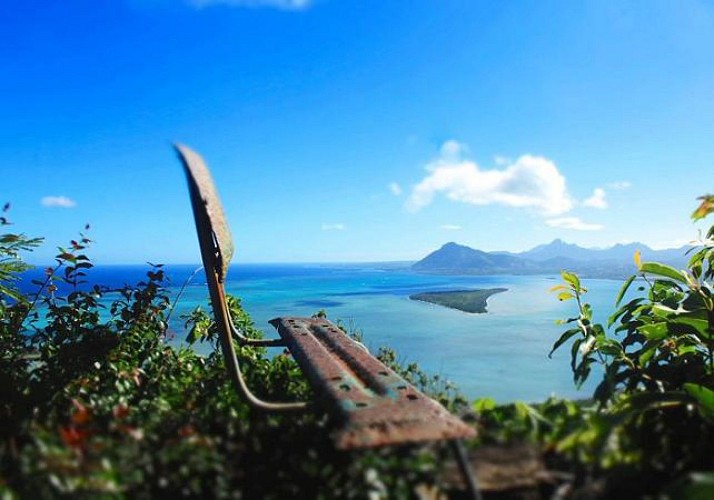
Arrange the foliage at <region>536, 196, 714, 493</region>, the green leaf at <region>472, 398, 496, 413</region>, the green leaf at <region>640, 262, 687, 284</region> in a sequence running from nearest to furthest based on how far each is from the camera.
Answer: the foliage at <region>536, 196, 714, 493</region> < the green leaf at <region>472, 398, 496, 413</region> < the green leaf at <region>640, 262, 687, 284</region>

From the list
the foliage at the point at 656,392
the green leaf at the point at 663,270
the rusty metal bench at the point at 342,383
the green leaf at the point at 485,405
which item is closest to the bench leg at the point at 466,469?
the rusty metal bench at the point at 342,383

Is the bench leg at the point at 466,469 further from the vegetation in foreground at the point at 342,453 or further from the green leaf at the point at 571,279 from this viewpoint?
the green leaf at the point at 571,279

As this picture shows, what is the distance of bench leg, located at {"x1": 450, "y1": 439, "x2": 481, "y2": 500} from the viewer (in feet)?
3.93

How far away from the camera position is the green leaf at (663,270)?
2.97 metres

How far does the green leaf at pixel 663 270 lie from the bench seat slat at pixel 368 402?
199cm

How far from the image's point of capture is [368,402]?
1.84 m

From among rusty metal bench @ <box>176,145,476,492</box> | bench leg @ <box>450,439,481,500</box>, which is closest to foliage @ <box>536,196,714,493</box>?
bench leg @ <box>450,439,481,500</box>

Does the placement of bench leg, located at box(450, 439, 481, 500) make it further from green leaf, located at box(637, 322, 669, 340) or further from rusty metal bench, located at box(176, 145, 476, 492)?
green leaf, located at box(637, 322, 669, 340)

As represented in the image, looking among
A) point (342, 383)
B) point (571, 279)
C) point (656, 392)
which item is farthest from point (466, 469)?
point (571, 279)

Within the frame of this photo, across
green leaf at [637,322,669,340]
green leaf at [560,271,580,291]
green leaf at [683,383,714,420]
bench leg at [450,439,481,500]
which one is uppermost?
green leaf at [560,271,580,291]

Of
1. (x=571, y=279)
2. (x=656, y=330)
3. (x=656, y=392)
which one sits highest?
(x=571, y=279)

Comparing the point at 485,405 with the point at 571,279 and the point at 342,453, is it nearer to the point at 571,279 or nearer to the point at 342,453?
the point at 342,453

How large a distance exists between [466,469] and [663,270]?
101 inches

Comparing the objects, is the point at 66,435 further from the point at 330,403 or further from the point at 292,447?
the point at 330,403
